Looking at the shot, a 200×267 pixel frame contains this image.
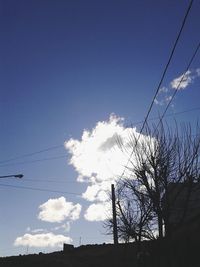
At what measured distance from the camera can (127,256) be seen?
41438 millimetres

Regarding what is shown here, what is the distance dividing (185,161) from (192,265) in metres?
10.4

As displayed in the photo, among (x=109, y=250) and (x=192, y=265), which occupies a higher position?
(x=109, y=250)

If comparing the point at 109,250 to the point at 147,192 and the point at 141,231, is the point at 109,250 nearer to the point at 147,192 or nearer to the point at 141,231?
the point at 141,231

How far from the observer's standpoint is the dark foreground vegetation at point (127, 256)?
28.9 metres

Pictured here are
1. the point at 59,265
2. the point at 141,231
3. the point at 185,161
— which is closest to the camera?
the point at 185,161

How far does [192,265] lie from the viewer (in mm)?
28000

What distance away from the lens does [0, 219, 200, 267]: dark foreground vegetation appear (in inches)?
1137

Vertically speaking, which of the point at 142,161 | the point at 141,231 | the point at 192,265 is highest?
the point at 142,161

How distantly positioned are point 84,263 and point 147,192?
2273 centimetres

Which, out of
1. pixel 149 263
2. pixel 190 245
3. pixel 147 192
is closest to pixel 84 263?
pixel 149 263

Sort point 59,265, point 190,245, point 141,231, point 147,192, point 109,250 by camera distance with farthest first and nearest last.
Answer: point 109,250 → point 59,265 → point 190,245 → point 141,231 → point 147,192

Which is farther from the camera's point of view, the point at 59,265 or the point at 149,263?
the point at 59,265

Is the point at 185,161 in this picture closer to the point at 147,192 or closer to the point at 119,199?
the point at 147,192

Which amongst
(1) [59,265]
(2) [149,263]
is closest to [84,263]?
(1) [59,265]
